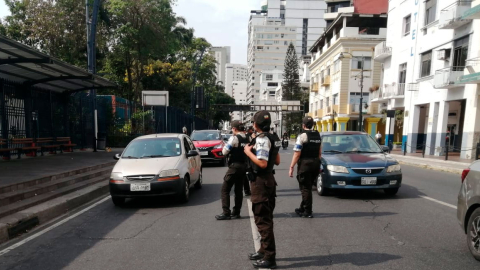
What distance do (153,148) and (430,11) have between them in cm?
2456

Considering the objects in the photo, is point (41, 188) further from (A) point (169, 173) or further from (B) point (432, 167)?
(B) point (432, 167)

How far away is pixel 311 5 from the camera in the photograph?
378 ft

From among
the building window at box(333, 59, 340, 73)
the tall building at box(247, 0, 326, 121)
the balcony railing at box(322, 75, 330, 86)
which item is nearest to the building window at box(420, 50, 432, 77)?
the building window at box(333, 59, 340, 73)

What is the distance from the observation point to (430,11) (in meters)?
23.8

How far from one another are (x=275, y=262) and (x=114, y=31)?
24.0 metres

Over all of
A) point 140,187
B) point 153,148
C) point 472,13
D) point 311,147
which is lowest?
point 140,187

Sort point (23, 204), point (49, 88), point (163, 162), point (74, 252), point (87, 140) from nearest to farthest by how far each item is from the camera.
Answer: point (74, 252)
point (23, 204)
point (163, 162)
point (49, 88)
point (87, 140)

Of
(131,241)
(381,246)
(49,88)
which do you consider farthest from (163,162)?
(49,88)

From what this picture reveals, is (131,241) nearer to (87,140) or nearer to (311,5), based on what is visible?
(87,140)

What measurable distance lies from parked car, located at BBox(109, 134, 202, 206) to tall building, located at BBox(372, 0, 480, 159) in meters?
15.2

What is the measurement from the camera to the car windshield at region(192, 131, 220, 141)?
15.0 meters

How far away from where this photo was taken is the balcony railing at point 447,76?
64.7 feet

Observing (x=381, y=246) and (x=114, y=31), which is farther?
(x=114, y=31)

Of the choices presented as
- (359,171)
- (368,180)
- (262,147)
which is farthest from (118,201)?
(368,180)
